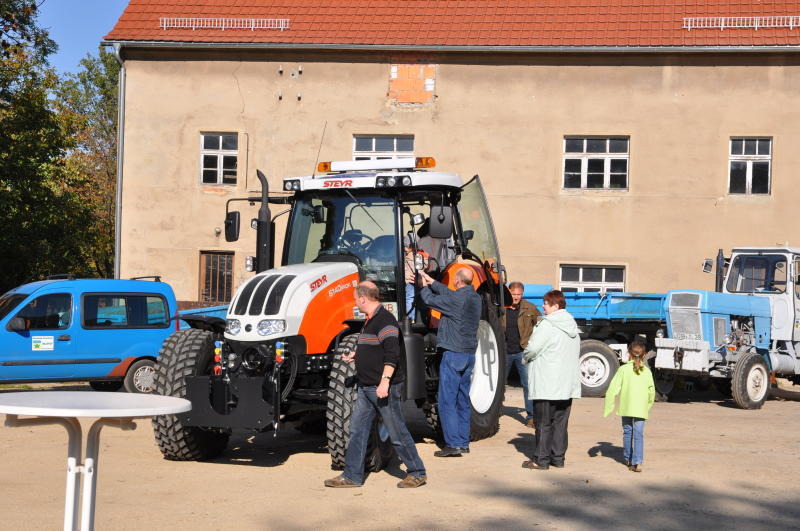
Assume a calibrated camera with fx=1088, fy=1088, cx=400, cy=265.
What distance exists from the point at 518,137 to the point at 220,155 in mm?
6548

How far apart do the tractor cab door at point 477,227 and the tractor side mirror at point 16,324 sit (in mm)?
6381

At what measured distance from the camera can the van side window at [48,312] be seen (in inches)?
567

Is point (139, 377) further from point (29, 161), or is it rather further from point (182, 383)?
point (29, 161)

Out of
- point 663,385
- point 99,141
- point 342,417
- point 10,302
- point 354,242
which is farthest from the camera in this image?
point 99,141

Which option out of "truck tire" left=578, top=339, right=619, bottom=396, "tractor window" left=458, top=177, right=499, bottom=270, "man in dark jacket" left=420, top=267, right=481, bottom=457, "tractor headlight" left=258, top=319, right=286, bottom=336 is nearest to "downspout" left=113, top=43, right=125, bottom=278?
"truck tire" left=578, top=339, right=619, bottom=396

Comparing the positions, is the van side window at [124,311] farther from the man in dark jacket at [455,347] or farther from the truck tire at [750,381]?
the truck tire at [750,381]

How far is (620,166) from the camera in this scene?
917 inches

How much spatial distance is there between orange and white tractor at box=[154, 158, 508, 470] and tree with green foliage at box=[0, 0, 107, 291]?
13271mm

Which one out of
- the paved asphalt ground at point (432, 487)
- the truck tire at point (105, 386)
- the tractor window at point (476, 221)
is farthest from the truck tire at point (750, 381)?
the truck tire at point (105, 386)

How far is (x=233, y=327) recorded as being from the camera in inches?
375

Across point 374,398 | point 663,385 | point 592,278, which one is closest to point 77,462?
point 374,398

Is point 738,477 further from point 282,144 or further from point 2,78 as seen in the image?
point 2,78

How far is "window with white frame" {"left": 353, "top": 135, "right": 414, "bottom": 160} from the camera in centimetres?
2367

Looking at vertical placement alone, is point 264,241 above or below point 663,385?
above
